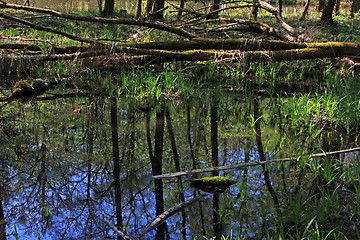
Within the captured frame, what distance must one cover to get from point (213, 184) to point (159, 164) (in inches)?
33.5

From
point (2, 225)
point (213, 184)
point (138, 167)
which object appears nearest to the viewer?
point (2, 225)

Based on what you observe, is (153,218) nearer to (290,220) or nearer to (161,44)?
(290,220)

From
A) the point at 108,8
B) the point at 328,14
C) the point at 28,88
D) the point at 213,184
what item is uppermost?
the point at 108,8

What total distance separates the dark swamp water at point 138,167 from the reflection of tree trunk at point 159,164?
0.04 ft

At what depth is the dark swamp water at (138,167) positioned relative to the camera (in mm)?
2969

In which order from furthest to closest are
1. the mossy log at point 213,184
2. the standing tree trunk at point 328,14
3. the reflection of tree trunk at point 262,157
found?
1. the standing tree trunk at point 328,14
2. the mossy log at point 213,184
3. the reflection of tree trunk at point 262,157

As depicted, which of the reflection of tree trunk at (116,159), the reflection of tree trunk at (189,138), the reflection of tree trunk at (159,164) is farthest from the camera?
the reflection of tree trunk at (189,138)

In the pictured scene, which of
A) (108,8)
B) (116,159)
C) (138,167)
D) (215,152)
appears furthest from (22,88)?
(108,8)

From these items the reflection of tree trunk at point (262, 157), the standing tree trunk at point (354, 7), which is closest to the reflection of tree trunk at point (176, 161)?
the reflection of tree trunk at point (262, 157)

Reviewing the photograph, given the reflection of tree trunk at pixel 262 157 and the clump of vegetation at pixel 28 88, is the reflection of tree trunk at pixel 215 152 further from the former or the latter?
the clump of vegetation at pixel 28 88

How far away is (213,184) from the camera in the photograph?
138 inches

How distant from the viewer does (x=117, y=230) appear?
108 inches

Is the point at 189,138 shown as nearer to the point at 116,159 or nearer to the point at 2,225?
the point at 116,159

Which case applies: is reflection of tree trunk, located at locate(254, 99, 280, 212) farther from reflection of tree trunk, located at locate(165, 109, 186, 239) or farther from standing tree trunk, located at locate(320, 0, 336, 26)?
standing tree trunk, located at locate(320, 0, 336, 26)
